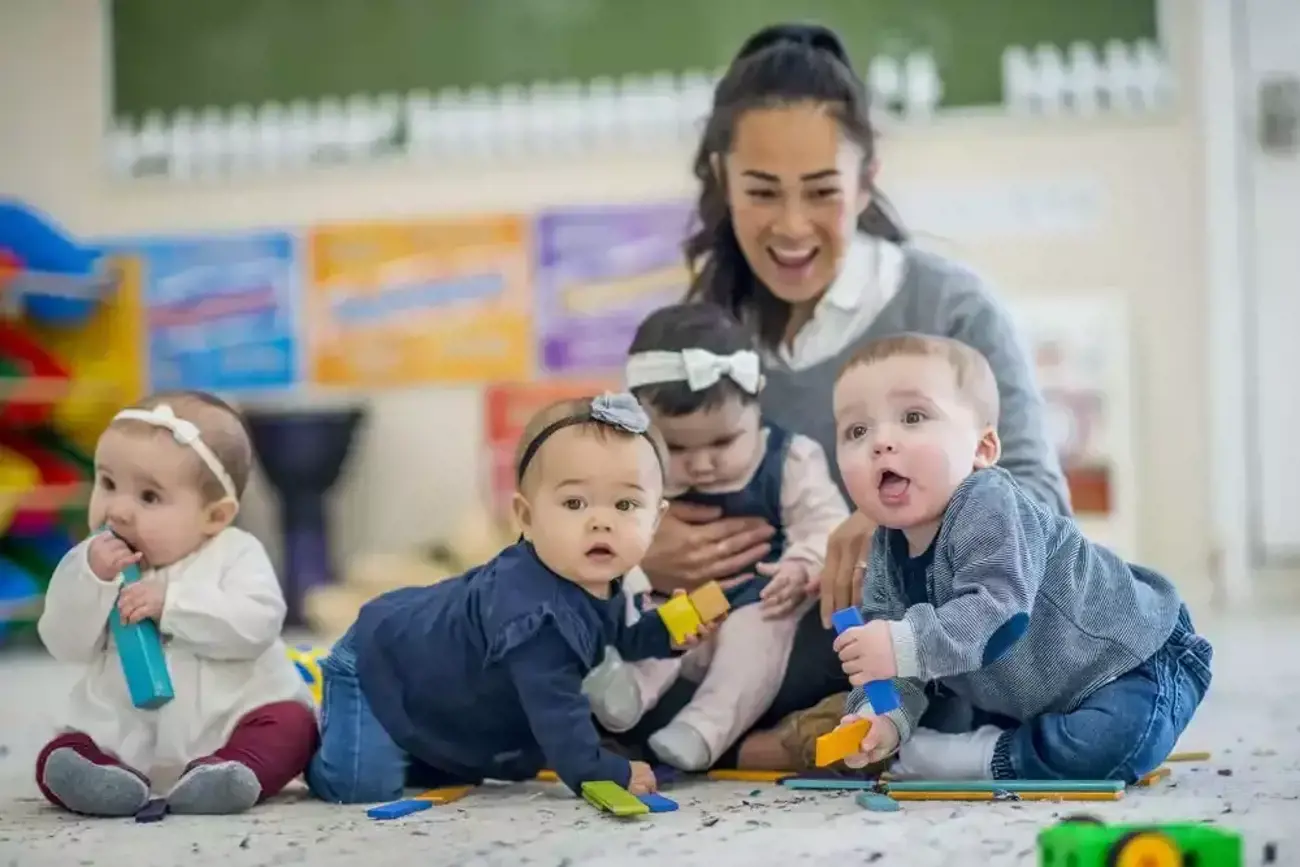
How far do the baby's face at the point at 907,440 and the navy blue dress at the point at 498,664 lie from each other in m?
0.26

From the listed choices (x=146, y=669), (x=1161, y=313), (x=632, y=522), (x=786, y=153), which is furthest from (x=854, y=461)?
(x=1161, y=313)

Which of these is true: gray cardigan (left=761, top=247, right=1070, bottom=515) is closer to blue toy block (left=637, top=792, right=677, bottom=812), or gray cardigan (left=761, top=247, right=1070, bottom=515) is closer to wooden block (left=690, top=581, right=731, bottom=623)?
wooden block (left=690, top=581, right=731, bottom=623)

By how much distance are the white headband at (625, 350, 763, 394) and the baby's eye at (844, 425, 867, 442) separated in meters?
0.20

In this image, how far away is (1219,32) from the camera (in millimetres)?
3895

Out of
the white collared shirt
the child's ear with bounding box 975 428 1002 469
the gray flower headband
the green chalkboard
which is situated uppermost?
the green chalkboard

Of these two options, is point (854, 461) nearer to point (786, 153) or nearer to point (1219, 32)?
point (786, 153)

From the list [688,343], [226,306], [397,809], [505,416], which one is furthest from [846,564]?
[226,306]

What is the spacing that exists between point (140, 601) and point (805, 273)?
0.83 meters

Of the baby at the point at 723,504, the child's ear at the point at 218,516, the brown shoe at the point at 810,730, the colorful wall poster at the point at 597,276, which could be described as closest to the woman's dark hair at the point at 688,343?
the baby at the point at 723,504

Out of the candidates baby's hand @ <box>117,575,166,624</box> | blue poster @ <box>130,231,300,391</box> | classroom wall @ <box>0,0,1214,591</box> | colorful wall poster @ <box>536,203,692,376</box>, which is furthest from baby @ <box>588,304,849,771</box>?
blue poster @ <box>130,231,300,391</box>

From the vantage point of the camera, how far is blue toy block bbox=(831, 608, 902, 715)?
1338 millimetres

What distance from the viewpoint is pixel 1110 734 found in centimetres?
142

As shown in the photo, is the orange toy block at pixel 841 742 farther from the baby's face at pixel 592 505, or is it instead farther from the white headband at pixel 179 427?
the white headband at pixel 179 427

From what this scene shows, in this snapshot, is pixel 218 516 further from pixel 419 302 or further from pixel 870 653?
pixel 419 302
